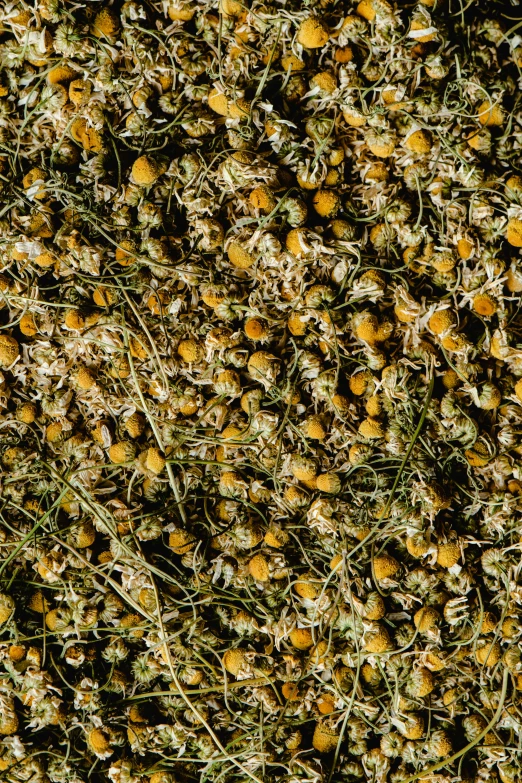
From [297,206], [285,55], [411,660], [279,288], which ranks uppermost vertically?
[285,55]

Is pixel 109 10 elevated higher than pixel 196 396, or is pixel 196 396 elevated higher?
pixel 109 10

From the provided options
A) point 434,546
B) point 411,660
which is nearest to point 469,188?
point 434,546

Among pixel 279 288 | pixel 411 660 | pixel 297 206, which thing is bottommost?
pixel 411 660

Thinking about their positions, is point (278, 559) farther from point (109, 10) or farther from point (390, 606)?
point (109, 10)

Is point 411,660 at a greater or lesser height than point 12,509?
lesser

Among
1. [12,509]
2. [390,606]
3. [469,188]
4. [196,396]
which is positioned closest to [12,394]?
→ [12,509]

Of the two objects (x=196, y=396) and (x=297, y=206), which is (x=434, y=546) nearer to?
(x=196, y=396)
